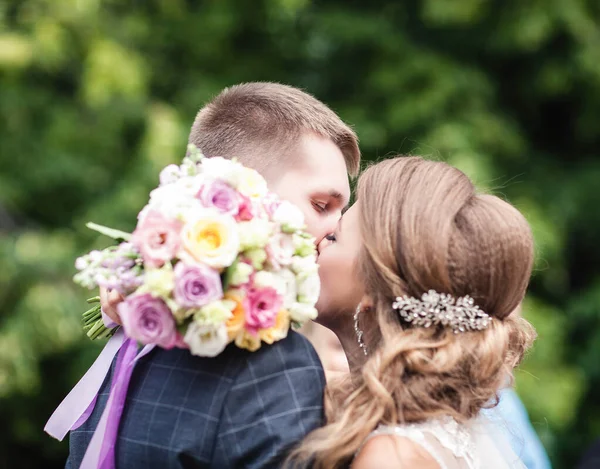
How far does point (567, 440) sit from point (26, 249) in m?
5.50

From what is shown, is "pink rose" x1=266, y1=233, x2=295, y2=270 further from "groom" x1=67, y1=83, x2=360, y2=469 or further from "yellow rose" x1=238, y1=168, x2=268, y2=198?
"groom" x1=67, y1=83, x2=360, y2=469

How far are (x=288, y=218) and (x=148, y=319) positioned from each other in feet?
1.50

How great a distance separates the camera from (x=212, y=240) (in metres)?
2.10

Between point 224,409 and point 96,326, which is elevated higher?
point 224,409

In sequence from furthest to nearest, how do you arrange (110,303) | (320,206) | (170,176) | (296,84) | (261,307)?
(296,84) → (320,206) → (110,303) → (170,176) → (261,307)

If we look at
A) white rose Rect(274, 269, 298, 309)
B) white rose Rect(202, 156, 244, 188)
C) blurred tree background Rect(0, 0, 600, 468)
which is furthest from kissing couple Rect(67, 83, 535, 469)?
blurred tree background Rect(0, 0, 600, 468)

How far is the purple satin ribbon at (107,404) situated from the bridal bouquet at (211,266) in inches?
11.2

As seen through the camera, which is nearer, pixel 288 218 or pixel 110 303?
pixel 288 218

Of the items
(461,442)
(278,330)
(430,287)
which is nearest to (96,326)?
(278,330)

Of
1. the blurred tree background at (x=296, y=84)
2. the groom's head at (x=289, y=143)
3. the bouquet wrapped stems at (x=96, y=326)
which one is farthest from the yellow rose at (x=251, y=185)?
the blurred tree background at (x=296, y=84)

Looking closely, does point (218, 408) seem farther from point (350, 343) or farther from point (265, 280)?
point (350, 343)

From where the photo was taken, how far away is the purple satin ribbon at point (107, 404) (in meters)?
2.30

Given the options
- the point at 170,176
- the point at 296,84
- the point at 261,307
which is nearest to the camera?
the point at 261,307

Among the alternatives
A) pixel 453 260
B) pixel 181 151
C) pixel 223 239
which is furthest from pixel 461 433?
pixel 181 151
